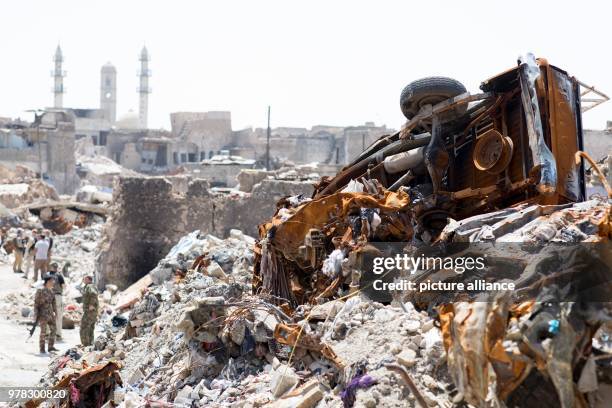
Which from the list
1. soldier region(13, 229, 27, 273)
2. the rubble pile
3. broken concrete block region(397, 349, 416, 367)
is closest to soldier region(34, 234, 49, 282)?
soldier region(13, 229, 27, 273)

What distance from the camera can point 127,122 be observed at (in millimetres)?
65062

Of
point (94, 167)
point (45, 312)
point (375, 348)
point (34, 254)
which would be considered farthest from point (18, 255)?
point (94, 167)

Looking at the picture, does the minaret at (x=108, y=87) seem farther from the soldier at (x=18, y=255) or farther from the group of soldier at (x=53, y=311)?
the group of soldier at (x=53, y=311)

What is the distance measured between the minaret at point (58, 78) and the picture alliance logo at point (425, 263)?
88.2 metres

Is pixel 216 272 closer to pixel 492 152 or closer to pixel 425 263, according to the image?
pixel 492 152

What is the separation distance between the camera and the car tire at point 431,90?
8320 millimetres

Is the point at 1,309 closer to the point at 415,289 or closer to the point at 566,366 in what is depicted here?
the point at 415,289

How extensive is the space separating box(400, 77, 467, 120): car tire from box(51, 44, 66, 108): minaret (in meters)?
86.9

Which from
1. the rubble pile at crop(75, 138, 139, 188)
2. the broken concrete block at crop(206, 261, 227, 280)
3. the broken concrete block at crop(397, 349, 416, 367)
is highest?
the rubble pile at crop(75, 138, 139, 188)

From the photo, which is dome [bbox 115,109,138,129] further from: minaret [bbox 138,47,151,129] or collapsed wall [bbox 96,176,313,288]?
collapsed wall [bbox 96,176,313,288]

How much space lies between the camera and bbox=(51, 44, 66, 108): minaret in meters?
92.1

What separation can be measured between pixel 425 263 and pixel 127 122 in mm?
60225

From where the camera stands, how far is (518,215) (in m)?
6.42

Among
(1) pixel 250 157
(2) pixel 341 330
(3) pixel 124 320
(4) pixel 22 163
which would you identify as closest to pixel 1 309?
(3) pixel 124 320
